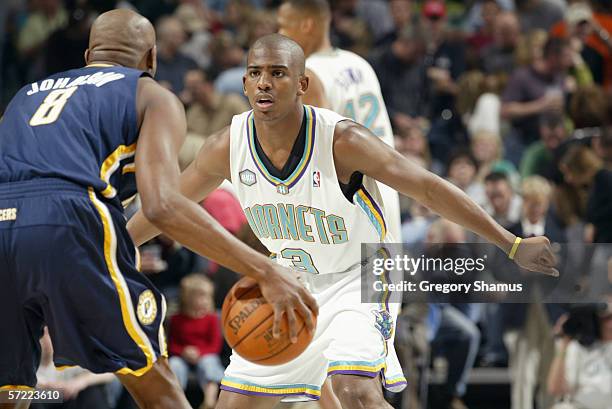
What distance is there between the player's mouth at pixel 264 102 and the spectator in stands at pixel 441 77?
5754mm

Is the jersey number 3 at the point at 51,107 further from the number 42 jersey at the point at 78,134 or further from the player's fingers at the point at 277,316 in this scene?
the player's fingers at the point at 277,316

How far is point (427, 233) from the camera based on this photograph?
828 centimetres

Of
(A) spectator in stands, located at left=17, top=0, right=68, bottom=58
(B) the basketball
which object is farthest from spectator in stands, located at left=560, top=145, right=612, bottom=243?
(A) spectator in stands, located at left=17, top=0, right=68, bottom=58

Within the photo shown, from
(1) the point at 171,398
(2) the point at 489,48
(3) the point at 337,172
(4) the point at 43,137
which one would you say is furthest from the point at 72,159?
(2) the point at 489,48

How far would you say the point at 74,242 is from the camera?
13.7 ft

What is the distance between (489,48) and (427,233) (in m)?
4.05

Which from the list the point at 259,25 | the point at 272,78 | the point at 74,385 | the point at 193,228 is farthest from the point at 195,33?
the point at 193,228

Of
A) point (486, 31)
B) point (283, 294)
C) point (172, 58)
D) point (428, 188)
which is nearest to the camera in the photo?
point (283, 294)

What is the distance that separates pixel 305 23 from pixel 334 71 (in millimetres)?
422

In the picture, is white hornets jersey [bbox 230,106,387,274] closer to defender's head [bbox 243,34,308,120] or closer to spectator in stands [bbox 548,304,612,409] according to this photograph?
defender's head [bbox 243,34,308,120]

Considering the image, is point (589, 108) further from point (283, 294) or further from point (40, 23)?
point (283, 294)

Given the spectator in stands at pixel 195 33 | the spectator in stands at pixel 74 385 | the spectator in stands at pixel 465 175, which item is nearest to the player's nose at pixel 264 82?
the spectator in stands at pixel 74 385

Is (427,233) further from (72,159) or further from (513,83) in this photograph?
(72,159)

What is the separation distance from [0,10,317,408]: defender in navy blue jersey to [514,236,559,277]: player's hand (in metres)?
1.35
